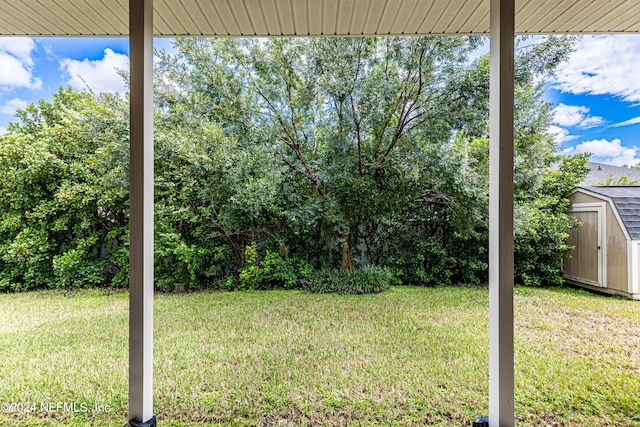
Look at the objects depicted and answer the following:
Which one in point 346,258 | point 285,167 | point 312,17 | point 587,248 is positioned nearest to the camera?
point 312,17

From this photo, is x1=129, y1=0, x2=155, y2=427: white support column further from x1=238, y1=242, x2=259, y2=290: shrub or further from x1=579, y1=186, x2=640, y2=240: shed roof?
x1=579, y1=186, x2=640, y2=240: shed roof

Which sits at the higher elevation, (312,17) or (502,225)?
(312,17)

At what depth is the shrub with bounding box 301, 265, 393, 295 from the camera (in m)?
3.78

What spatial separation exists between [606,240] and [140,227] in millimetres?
4209

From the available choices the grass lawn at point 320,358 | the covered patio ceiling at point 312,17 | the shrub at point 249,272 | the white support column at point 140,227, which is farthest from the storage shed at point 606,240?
the white support column at point 140,227

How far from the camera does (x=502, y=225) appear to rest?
1116 millimetres

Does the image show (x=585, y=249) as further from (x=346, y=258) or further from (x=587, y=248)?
(x=346, y=258)

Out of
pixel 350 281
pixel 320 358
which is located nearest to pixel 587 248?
pixel 350 281

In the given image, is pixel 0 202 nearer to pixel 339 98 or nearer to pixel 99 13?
pixel 99 13

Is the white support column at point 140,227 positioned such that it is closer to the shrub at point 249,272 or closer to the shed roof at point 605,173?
the shrub at point 249,272

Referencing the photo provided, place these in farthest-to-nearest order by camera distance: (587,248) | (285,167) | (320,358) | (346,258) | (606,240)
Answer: (346,258) → (285,167) → (587,248) → (606,240) → (320,358)

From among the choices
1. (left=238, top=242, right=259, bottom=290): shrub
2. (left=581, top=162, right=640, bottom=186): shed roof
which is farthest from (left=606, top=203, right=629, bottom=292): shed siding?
(left=238, top=242, right=259, bottom=290): shrub

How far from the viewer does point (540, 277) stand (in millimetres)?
3785

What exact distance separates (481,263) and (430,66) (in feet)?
8.00
